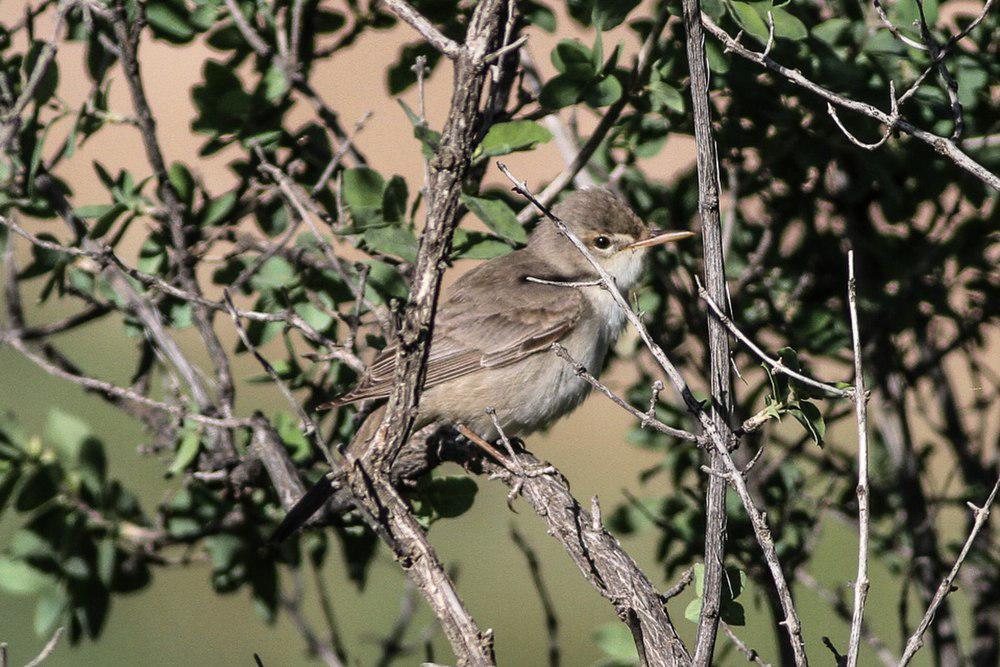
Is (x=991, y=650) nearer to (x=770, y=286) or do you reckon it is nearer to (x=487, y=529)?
(x=770, y=286)

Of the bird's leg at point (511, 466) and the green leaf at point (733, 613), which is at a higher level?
the green leaf at point (733, 613)

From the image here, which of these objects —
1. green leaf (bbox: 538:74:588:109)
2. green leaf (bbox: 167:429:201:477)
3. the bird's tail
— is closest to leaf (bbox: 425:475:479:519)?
the bird's tail

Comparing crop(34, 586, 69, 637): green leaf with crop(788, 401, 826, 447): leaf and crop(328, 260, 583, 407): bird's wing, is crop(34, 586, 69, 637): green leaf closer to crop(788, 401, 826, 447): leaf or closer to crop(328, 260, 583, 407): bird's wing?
crop(328, 260, 583, 407): bird's wing

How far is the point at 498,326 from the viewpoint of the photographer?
15.3ft

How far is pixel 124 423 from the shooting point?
9.31 meters

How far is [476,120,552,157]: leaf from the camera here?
354 cm

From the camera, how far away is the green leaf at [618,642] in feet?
11.4

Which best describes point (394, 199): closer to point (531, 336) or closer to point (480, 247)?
point (480, 247)

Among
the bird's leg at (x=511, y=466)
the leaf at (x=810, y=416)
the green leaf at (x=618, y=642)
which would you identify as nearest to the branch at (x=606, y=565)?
the bird's leg at (x=511, y=466)

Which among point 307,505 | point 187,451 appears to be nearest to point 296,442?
point 187,451

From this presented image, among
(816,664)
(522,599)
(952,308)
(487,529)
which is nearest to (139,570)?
(952,308)

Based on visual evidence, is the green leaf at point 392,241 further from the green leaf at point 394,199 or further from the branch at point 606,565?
the branch at point 606,565

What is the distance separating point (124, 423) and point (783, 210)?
662 cm

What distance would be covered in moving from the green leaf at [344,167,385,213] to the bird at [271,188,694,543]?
84cm
